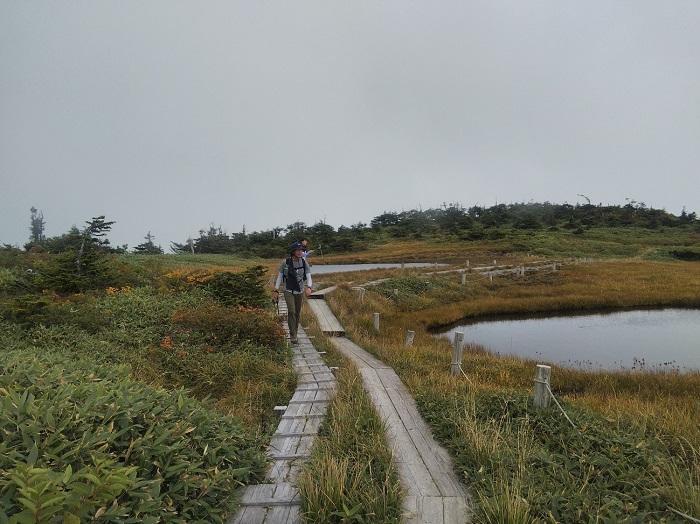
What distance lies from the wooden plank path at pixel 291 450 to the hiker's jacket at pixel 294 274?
198cm

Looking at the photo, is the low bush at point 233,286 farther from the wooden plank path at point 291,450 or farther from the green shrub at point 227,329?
the wooden plank path at point 291,450

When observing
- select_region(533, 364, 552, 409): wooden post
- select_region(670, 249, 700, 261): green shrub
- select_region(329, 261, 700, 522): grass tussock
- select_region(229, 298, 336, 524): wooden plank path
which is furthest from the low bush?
select_region(670, 249, 700, 261): green shrub

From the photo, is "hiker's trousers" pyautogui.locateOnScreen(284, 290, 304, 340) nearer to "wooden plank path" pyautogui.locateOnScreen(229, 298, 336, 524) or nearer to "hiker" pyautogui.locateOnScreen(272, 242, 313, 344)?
"hiker" pyautogui.locateOnScreen(272, 242, 313, 344)

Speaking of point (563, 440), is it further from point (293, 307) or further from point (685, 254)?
point (685, 254)

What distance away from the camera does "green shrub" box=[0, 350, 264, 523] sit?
2051 mm

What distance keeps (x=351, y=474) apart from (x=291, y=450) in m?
1.06

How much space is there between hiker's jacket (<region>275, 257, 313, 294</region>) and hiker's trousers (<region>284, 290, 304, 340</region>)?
12 centimetres

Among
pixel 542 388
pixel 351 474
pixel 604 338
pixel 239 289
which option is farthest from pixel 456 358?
pixel 604 338

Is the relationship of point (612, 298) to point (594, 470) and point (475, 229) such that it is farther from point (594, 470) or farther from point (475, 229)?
point (475, 229)

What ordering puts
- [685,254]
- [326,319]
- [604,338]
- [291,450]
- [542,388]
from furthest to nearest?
[685,254], [604,338], [326,319], [542,388], [291,450]

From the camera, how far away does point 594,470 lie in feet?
12.1

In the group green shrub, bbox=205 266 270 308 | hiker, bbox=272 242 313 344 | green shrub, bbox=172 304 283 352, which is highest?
hiker, bbox=272 242 313 344

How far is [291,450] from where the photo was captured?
4.27m

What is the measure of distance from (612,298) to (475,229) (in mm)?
48747
